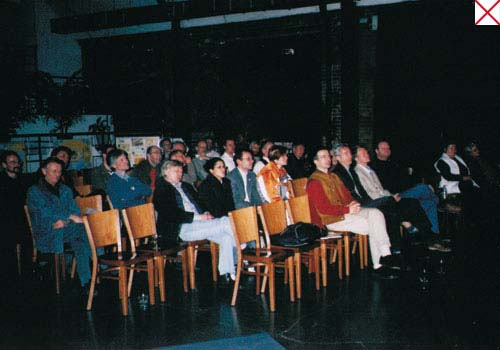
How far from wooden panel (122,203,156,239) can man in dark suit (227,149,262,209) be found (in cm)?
110

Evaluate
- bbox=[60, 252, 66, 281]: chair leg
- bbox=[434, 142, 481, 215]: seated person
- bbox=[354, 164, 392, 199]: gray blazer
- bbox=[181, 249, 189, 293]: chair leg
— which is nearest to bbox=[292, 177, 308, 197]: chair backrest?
bbox=[354, 164, 392, 199]: gray blazer

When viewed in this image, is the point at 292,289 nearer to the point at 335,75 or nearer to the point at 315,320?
the point at 315,320

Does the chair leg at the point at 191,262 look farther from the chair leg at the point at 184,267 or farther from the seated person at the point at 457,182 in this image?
the seated person at the point at 457,182

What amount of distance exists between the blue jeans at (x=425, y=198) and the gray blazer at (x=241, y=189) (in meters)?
1.64

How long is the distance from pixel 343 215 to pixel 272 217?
0.98 meters

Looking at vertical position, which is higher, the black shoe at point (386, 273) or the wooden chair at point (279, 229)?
the wooden chair at point (279, 229)

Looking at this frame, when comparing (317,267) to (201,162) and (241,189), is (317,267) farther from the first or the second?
(201,162)

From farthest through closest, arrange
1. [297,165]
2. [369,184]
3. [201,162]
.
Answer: [297,165] → [201,162] → [369,184]

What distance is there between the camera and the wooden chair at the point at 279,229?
4496 mm

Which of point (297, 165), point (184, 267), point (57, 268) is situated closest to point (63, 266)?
point (57, 268)

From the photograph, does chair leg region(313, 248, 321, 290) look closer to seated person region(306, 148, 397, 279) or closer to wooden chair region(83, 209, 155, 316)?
seated person region(306, 148, 397, 279)

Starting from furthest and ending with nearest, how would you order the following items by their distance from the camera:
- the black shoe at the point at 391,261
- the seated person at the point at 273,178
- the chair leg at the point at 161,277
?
1. the seated person at the point at 273,178
2. the black shoe at the point at 391,261
3. the chair leg at the point at 161,277

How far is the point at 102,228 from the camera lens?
433cm

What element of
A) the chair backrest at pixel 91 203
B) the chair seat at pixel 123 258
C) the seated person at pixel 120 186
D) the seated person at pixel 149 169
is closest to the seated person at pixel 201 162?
the seated person at pixel 149 169
